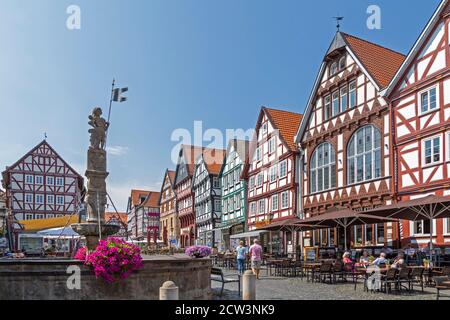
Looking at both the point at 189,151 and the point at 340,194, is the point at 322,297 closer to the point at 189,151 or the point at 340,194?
the point at 340,194

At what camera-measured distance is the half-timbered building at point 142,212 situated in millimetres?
84312

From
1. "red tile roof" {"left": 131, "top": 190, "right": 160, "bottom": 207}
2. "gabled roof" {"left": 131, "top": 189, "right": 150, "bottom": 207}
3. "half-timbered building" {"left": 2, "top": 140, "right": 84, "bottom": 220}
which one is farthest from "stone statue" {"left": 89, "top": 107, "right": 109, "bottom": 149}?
"gabled roof" {"left": 131, "top": 189, "right": 150, "bottom": 207}

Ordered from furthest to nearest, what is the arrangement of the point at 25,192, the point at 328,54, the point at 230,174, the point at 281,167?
the point at 25,192, the point at 230,174, the point at 281,167, the point at 328,54

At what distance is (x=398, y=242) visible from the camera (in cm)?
2347

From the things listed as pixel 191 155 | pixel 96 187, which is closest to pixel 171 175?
pixel 191 155

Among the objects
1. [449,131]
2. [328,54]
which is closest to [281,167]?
[328,54]

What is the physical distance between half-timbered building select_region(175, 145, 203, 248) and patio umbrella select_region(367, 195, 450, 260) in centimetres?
4349

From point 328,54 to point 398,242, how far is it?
11880mm

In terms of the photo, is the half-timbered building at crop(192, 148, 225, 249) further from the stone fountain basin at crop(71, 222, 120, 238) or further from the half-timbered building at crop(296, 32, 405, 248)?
the stone fountain basin at crop(71, 222, 120, 238)

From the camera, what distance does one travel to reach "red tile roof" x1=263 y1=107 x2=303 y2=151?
1391 inches

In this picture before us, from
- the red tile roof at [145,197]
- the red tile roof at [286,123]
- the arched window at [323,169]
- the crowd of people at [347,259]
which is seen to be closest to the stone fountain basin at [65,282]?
the crowd of people at [347,259]

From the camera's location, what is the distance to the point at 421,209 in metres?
16.9

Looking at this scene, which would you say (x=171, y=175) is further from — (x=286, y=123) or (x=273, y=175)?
(x=286, y=123)

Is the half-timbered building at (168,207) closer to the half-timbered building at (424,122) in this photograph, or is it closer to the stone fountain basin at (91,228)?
the half-timbered building at (424,122)
